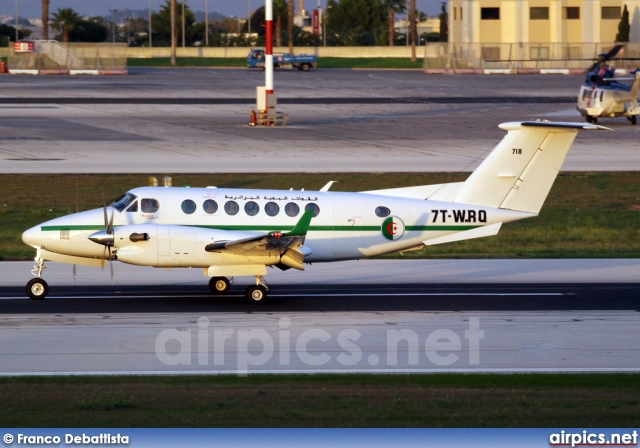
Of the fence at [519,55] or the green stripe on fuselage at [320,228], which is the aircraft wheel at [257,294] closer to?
the green stripe on fuselage at [320,228]

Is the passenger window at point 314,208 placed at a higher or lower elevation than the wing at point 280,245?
higher

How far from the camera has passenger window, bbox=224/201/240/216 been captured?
18875 millimetres

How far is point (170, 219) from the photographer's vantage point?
18.7m

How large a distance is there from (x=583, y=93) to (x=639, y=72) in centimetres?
322

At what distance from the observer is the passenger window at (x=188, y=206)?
18.8m

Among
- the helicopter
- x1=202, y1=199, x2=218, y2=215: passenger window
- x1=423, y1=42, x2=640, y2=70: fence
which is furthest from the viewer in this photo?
x1=423, y1=42, x2=640, y2=70: fence

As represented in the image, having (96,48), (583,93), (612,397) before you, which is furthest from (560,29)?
(612,397)

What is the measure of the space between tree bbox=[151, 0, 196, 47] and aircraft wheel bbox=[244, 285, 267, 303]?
449 feet

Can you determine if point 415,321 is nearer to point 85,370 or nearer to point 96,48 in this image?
point 85,370

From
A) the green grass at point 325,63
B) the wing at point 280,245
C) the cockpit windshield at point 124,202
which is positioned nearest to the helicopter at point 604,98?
the wing at point 280,245

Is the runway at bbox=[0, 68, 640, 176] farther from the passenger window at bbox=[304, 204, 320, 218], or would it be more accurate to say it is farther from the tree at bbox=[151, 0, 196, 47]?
the tree at bbox=[151, 0, 196, 47]

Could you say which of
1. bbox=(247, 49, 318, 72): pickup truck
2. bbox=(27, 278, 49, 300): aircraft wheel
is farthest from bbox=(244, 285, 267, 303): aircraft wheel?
bbox=(247, 49, 318, 72): pickup truck

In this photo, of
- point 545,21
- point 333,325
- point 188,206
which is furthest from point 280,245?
point 545,21

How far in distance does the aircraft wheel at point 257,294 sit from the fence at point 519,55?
254ft
